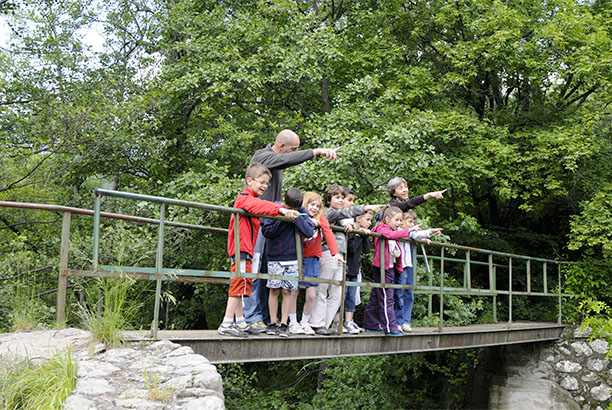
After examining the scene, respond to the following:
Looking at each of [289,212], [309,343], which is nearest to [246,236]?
[289,212]

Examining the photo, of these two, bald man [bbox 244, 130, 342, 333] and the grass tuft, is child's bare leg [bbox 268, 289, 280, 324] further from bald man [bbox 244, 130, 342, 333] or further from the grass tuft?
the grass tuft

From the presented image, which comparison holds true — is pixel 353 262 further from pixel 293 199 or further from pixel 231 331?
pixel 231 331

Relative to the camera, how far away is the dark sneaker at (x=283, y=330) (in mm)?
5091

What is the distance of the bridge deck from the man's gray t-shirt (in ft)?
4.13

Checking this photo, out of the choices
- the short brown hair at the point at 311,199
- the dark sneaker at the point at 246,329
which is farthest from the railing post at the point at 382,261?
the dark sneaker at the point at 246,329

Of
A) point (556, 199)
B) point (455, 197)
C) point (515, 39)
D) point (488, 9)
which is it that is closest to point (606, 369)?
point (556, 199)

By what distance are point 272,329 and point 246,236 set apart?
0.91m

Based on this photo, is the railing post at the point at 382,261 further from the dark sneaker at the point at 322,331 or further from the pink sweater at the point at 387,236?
the dark sneaker at the point at 322,331

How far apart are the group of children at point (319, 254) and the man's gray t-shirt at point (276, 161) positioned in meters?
0.22

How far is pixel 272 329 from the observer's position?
5.15 meters

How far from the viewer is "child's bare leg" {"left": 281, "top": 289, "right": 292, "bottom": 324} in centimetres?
521

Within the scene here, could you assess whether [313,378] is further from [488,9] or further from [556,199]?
[488,9]

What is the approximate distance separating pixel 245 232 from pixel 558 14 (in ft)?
31.5

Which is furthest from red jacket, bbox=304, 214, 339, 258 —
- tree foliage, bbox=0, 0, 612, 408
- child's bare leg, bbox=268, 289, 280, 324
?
tree foliage, bbox=0, 0, 612, 408
